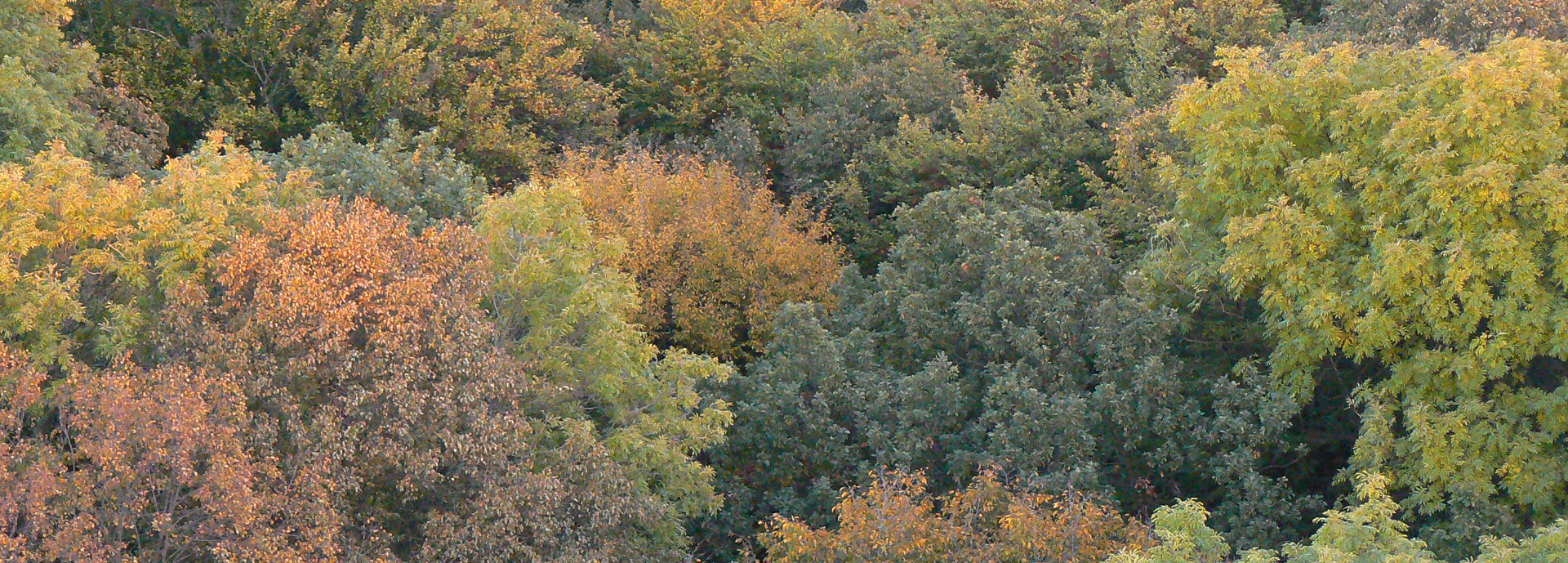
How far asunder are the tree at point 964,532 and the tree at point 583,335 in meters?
2.02

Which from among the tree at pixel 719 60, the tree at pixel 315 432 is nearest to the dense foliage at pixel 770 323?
the tree at pixel 315 432

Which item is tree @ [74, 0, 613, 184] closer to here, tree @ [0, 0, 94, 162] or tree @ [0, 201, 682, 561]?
tree @ [0, 0, 94, 162]

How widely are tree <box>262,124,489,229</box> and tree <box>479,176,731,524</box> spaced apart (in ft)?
8.28

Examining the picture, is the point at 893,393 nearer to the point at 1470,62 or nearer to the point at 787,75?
the point at 1470,62

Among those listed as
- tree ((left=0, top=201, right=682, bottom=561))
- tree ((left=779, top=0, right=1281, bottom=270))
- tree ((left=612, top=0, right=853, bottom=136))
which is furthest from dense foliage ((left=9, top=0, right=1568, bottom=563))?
tree ((left=612, top=0, right=853, bottom=136))

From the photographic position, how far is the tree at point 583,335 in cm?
2086

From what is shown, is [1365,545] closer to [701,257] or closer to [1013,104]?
[701,257]

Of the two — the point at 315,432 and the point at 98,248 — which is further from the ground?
the point at 98,248

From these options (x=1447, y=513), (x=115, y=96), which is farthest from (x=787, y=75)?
(x=1447, y=513)

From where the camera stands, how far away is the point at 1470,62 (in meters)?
20.2

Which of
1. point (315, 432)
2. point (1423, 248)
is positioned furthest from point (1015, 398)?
point (315, 432)

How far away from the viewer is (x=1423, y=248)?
1984cm

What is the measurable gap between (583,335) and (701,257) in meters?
9.58

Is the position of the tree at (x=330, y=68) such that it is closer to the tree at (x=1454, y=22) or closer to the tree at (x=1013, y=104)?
the tree at (x=1013, y=104)
